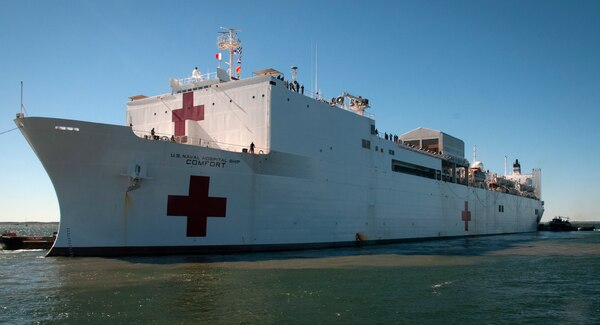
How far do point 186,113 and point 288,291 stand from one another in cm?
879

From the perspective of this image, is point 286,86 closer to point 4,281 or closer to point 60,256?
point 60,256

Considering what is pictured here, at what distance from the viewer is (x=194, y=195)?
1258 cm

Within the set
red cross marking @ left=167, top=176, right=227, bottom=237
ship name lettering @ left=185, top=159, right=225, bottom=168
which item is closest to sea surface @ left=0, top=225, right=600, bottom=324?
red cross marking @ left=167, top=176, right=227, bottom=237

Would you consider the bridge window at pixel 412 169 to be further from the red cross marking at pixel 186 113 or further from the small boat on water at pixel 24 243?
the small boat on water at pixel 24 243

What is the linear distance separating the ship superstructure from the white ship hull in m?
0.03

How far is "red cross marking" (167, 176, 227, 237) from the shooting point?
40.5 feet

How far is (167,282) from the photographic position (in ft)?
27.9

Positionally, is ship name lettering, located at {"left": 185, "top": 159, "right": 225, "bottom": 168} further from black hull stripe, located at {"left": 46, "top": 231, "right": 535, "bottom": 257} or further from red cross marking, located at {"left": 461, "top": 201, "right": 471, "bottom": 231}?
red cross marking, located at {"left": 461, "top": 201, "right": 471, "bottom": 231}

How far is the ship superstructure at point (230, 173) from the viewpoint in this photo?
450 inches

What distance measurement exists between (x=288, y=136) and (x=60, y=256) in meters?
6.82

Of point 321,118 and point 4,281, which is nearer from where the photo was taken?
point 4,281

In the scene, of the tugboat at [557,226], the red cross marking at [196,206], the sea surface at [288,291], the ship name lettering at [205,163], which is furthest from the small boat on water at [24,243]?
the tugboat at [557,226]

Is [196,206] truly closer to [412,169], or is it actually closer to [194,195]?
[194,195]

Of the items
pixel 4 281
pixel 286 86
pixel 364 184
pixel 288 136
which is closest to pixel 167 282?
pixel 4 281
